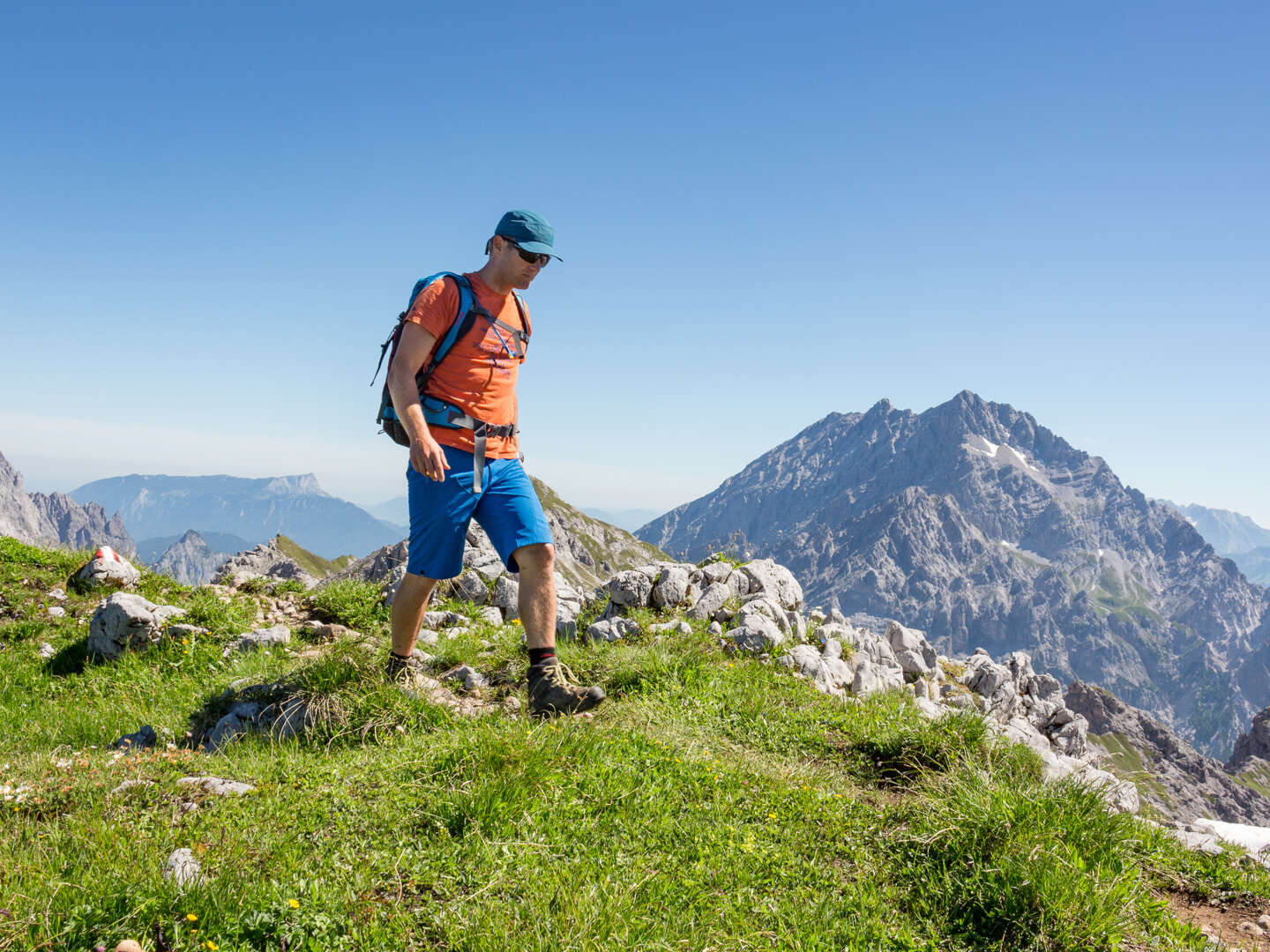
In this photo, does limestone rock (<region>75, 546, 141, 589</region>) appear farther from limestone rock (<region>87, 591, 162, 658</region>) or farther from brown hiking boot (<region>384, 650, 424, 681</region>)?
brown hiking boot (<region>384, 650, 424, 681</region>)

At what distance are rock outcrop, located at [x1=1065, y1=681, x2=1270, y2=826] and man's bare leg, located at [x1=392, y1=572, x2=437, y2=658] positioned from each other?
17347 cm

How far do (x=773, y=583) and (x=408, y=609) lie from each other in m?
7.82

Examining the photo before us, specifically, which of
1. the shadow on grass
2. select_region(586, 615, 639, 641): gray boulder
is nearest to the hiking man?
select_region(586, 615, 639, 641): gray boulder

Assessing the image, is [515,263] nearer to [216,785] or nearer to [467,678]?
[467,678]

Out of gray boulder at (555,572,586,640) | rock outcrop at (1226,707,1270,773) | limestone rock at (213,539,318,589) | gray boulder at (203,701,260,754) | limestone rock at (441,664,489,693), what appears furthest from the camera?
rock outcrop at (1226,707,1270,773)

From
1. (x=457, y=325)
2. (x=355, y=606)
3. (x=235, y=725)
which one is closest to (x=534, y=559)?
(x=457, y=325)

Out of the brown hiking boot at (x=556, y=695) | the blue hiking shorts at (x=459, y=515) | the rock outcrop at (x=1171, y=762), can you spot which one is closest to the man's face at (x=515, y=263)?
the blue hiking shorts at (x=459, y=515)

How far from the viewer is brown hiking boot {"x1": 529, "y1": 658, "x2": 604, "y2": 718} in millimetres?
6082

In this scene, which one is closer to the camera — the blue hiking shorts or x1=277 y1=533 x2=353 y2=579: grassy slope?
the blue hiking shorts

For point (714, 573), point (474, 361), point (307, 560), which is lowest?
point (307, 560)

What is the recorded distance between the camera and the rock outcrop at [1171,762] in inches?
5787

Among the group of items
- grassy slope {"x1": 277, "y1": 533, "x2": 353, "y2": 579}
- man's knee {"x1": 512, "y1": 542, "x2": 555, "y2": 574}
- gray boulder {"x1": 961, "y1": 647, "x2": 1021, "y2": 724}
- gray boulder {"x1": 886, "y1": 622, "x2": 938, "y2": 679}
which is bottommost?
grassy slope {"x1": 277, "y1": 533, "x2": 353, "y2": 579}

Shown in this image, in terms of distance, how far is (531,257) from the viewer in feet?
21.1

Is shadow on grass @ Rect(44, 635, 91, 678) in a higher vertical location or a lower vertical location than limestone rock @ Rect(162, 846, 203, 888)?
lower
